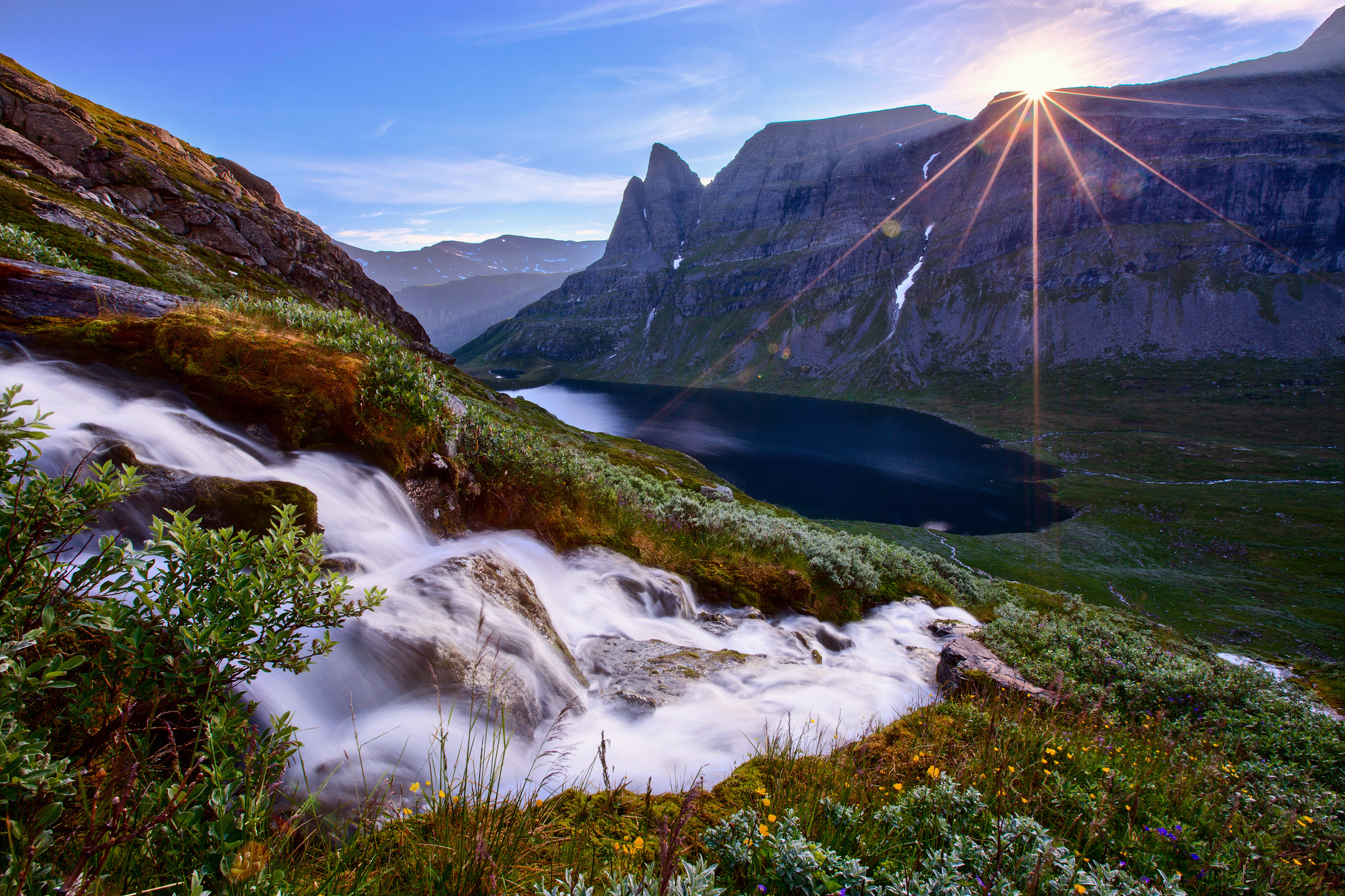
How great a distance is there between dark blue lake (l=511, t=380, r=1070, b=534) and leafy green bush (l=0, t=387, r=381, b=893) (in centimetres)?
6155

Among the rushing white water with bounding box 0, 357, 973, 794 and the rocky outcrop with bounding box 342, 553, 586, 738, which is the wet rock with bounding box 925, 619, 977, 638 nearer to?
the rushing white water with bounding box 0, 357, 973, 794

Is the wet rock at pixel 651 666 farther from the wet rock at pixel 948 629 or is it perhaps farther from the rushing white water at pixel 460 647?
the wet rock at pixel 948 629

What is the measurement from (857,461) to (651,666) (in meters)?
91.5

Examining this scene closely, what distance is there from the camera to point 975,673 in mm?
9180

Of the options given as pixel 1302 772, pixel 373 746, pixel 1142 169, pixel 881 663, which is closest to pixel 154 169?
pixel 373 746

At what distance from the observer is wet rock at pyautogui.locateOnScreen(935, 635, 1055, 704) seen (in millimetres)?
8789

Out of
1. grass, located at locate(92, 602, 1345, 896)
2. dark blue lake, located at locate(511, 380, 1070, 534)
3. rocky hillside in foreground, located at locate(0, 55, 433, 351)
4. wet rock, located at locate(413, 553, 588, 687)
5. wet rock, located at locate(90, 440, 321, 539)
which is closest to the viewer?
grass, located at locate(92, 602, 1345, 896)

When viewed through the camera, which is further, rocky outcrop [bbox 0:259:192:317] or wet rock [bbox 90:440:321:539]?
rocky outcrop [bbox 0:259:192:317]

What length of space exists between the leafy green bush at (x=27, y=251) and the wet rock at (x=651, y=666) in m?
14.8

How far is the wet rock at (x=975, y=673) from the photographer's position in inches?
346

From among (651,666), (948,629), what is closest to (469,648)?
(651,666)

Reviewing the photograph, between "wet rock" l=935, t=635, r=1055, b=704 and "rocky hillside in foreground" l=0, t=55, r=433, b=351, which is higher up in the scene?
"rocky hillside in foreground" l=0, t=55, r=433, b=351

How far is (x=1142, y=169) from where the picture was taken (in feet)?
609

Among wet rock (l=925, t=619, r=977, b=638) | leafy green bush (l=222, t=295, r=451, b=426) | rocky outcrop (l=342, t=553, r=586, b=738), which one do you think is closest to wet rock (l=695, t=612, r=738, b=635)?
rocky outcrop (l=342, t=553, r=586, b=738)
